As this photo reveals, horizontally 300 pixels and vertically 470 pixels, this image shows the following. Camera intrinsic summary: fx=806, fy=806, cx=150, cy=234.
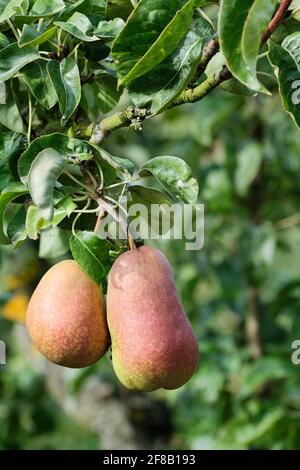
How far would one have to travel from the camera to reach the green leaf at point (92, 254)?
757 millimetres

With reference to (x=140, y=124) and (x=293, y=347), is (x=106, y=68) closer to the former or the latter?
(x=140, y=124)

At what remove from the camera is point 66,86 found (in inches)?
30.4

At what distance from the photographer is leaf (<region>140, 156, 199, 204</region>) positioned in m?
0.73

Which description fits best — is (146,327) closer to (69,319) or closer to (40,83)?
(69,319)

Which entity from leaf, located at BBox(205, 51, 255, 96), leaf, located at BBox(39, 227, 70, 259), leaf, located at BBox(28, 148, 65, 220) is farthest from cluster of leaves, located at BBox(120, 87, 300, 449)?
leaf, located at BBox(28, 148, 65, 220)

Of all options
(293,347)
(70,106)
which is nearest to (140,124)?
(70,106)

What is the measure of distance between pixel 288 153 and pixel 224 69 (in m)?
1.41

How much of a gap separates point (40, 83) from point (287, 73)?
0.24 m

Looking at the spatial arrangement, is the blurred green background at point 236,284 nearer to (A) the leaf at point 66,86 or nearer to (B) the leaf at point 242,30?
(A) the leaf at point 66,86

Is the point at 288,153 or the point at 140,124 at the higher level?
the point at 140,124

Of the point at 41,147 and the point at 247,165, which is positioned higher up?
the point at 41,147

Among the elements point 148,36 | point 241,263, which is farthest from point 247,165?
point 148,36

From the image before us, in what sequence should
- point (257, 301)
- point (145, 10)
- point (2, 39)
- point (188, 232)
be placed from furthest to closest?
point (257, 301) < point (188, 232) < point (2, 39) < point (145, 10)

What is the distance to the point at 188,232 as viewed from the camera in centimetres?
102
